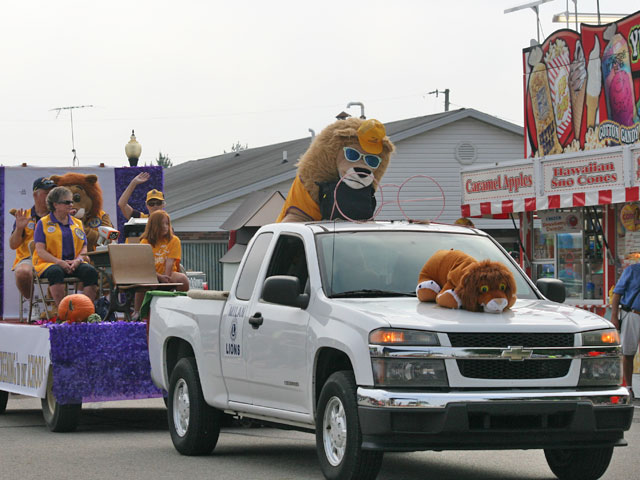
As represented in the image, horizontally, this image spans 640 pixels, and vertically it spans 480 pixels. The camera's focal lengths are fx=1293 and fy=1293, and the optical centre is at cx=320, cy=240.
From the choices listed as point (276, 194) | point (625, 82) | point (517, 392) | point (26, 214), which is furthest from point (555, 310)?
point (276, 194)

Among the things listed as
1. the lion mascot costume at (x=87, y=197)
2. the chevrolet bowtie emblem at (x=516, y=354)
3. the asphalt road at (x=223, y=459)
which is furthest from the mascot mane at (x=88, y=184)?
the chevrolet bowtie emblem at (x=516, y=354)

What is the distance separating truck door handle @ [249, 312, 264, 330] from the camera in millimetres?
9211

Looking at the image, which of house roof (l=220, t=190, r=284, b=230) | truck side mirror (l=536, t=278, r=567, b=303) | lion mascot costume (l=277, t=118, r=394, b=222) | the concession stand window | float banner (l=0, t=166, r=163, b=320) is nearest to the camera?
truck side mirror (l=536, t=278, r=567, b=303)

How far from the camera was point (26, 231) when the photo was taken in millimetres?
15156

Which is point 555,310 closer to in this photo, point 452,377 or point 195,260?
point 452,377

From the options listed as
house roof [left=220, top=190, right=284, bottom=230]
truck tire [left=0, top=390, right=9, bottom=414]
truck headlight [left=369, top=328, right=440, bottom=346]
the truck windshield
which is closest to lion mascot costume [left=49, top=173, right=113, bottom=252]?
truck tire [left=0, top=390, right=9, bottom=414]

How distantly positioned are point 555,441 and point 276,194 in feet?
72.1

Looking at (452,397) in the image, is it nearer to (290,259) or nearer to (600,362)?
(600,362)

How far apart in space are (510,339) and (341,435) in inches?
47.5

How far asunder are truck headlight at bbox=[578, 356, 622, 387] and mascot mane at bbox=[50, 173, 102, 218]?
29.8ft

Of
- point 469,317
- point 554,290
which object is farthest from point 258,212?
point 469,317

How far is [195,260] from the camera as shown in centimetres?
3884

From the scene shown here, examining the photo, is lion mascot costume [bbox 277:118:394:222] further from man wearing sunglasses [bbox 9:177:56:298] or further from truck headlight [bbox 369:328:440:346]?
truck headlight [bbox 369:328:440:346]

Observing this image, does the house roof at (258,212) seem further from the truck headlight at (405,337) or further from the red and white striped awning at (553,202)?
the truck headlight at (405,337)
